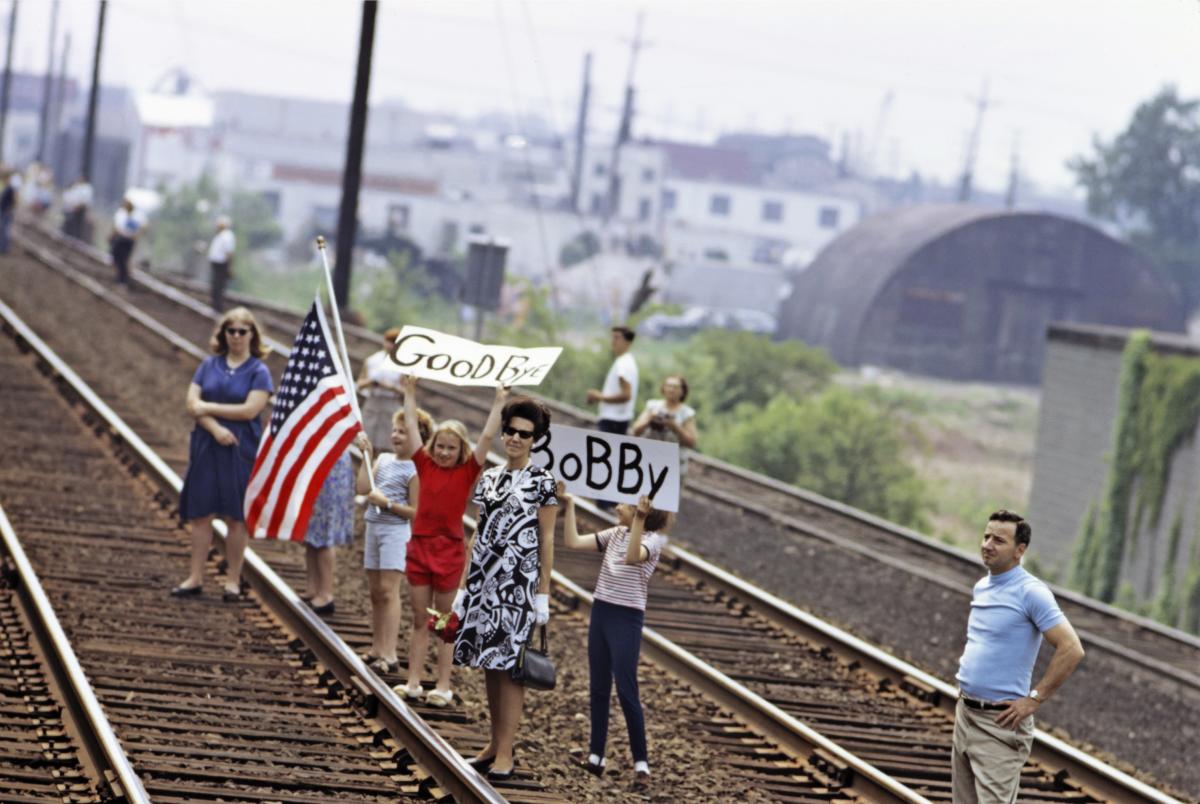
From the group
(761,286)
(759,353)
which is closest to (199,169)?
(761,286)

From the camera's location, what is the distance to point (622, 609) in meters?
8.88

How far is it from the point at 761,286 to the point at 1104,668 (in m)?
81.4

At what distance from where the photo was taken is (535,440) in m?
8.34

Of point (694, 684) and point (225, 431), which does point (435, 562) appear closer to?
point (225, 431)

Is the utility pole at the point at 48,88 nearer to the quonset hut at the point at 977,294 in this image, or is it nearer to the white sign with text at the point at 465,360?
the quonset hut at the point at 977,294

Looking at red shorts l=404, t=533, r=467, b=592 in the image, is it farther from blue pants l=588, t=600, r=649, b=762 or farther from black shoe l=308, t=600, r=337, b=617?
black shoe l=308, t=600, r=337, b=617

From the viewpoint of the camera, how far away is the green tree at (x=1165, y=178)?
8719cm

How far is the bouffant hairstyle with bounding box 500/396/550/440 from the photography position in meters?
8.19

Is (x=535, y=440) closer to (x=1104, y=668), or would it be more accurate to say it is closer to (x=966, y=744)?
(x=966, y=744)

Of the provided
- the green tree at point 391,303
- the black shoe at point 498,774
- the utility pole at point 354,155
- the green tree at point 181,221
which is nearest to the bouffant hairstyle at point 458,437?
the black shoe at point 498,774

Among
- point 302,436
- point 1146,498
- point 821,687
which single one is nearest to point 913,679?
point 821,687

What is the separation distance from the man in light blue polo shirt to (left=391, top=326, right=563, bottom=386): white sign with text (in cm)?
228

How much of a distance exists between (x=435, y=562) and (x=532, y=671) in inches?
51.0

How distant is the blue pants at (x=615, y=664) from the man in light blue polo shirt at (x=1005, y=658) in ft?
6.51
